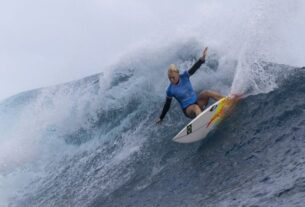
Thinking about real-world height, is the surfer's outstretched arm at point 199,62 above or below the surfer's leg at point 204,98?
above

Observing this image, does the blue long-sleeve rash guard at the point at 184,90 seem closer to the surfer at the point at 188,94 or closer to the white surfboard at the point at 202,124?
the surfer at the point at 188,94

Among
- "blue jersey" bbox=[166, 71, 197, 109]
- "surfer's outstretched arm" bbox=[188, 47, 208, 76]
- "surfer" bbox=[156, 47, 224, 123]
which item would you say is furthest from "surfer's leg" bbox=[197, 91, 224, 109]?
"surfer's outstretched arm" bbox=[188, 47, 208, 76]

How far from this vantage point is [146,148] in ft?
37.2

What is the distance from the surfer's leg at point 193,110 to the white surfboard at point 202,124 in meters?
0.32

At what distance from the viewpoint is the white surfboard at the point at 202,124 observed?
973cm

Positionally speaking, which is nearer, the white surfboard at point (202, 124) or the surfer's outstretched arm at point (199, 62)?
the white surfboard at point (202, 124)

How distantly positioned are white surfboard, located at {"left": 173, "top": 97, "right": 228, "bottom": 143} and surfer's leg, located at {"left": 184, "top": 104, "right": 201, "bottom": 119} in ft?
1.06

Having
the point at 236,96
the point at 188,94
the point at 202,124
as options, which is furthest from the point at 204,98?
the point at 202,124

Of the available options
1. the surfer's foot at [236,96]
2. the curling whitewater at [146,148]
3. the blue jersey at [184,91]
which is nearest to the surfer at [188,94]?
the blue jersey at [184,91]

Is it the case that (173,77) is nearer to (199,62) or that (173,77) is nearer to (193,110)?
(199,62)

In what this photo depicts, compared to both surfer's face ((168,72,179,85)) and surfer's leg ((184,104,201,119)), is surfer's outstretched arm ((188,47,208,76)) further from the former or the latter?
surfer's leg ((184,104,201,119))

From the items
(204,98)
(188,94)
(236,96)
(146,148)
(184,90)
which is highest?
(184,90)

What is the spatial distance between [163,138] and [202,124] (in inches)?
67.6

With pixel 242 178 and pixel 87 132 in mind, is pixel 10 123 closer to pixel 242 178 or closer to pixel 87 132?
pixel 87 132
